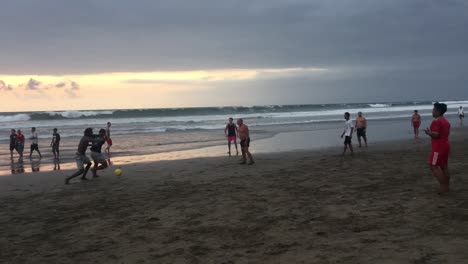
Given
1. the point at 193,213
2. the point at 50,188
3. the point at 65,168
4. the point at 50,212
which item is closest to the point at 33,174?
the point at 65,168

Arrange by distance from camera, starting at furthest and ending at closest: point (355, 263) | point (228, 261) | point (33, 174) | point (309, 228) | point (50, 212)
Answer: point (33, 174)
point (50, 212)
point (309, 228)
point (228, 261)
point (355, 263)

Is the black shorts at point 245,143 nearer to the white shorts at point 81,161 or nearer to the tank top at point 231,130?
the tank top at point 231,130

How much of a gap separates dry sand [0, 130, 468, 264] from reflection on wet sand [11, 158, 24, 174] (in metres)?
2.94

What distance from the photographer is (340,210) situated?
7309 millimetres

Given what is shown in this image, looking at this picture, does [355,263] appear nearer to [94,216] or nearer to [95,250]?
[95,250]

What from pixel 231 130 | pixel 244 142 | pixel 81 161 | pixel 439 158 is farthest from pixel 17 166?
pixel 439 158

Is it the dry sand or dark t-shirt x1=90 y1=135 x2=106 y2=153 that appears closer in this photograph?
the dry sand

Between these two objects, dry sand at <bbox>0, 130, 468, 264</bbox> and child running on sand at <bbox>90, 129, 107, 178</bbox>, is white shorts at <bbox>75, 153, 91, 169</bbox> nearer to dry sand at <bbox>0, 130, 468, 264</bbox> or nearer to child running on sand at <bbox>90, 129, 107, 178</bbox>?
child running on sand at <bbox>90, 129, 107, 178</bbox>

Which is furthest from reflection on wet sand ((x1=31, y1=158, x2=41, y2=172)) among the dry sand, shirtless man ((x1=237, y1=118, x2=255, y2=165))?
Answer: shirtless man ((x1=237, y1=118, x2=255, y2=165))

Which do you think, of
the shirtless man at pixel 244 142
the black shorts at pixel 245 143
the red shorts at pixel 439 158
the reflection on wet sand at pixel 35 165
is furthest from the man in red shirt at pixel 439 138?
the reflection on wet sand at pixel 35 165

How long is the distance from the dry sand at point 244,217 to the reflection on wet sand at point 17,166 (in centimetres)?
294

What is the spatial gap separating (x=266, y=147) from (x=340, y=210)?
43.1ft

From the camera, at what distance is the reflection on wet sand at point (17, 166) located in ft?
48.9

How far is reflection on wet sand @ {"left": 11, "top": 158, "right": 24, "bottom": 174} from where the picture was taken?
48.9 ft
